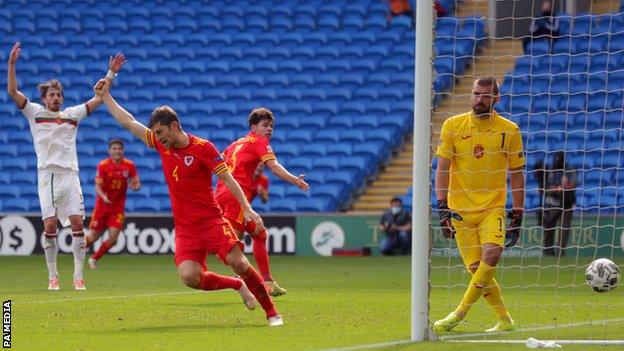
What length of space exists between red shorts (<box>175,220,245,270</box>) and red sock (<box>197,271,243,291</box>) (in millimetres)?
148

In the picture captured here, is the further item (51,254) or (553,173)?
(553,173)

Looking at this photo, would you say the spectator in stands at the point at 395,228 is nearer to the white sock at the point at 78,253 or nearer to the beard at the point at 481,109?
the white sock at the point at 78,253

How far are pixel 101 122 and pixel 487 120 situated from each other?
64.4ft

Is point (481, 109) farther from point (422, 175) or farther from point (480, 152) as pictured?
point (422, 175)

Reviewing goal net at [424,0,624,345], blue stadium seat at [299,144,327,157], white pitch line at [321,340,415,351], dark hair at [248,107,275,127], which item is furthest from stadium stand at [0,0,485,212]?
white pitch line at [321,340,415,351]

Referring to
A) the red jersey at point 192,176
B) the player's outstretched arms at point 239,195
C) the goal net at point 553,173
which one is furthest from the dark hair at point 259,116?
the player's outstretched arms at point 239,195

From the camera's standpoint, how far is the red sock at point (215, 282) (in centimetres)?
1088

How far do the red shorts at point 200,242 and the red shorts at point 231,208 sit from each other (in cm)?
348

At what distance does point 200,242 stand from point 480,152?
91.4 inches

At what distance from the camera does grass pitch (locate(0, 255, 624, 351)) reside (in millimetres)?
9664

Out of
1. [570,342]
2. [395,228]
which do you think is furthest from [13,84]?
[395,228]

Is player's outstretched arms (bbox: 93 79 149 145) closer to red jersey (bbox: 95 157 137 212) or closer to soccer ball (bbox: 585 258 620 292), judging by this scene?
soccer ball (bbox: 585 258 620 292)

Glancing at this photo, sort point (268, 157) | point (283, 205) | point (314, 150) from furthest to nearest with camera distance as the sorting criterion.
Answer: point (314, 150), point (283, 205), point (268, 157)

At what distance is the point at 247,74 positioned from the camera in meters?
29.7
